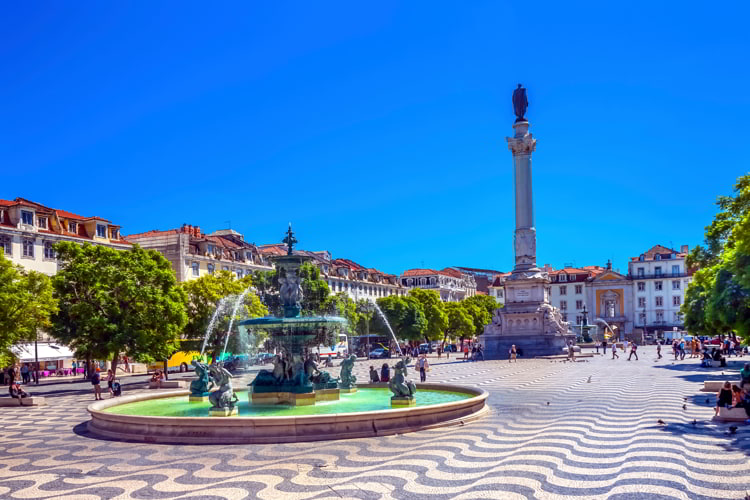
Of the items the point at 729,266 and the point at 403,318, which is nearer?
the point at 729,266

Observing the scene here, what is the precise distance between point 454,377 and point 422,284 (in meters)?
78.7

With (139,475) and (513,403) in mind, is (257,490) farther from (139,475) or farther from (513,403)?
(513,403)

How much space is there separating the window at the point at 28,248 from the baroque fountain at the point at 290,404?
29480mm

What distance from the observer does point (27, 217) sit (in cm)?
4581

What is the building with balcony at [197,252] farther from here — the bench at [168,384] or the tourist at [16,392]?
the tourist at [16,392]

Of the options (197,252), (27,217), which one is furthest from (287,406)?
(197,252)

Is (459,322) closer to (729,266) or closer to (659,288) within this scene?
(659,288)

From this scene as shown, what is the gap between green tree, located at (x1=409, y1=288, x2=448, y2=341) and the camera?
71625 mm

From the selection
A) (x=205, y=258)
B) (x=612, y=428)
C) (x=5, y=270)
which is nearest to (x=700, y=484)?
(x=612, y=428)

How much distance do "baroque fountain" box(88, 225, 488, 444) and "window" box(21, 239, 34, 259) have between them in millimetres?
29480

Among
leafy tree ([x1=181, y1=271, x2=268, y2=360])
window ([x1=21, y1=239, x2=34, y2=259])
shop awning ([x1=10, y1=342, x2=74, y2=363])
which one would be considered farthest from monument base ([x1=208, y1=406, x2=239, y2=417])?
window ([x1=21, y1=239, x2=34, y2=259])

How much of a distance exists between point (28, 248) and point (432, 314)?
39895mm

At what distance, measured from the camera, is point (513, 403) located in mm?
18812

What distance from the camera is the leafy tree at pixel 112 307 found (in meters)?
29.8
